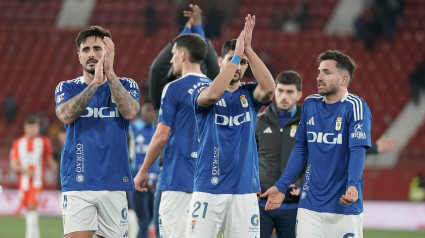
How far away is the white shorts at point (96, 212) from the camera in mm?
5977

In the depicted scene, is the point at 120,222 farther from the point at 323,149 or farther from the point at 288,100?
the point at 288,100

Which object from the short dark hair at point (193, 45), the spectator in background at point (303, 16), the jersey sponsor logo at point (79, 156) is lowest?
the jersey sponsor logo at point (79, 156)

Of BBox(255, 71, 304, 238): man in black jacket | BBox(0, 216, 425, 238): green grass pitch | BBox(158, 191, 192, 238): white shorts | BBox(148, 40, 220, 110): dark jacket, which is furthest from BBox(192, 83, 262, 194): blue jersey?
BBox(0, 216, 425, 238): green grass pitch

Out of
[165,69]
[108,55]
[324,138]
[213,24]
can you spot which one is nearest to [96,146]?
[108,55]

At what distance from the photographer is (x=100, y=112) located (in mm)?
6156

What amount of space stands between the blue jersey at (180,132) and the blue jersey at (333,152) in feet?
4.66

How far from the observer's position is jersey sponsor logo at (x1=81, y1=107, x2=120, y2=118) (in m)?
6.13

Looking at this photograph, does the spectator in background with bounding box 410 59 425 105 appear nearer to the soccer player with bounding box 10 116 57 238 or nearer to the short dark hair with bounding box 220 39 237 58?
the soccer player with bounding box 10 116 57 238

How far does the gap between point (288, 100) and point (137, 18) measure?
68.0ft

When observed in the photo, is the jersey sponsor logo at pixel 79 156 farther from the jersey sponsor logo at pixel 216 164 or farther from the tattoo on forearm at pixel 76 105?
the jersey sponsor logo at pixel 216 164

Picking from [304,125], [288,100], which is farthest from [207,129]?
[288,100]

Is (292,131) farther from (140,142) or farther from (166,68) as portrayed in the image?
(140,142)

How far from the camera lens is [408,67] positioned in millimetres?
23312

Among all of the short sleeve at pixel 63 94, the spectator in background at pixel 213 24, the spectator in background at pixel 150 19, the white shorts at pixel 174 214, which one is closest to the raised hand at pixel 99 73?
the short sleeve at pixel 63 94
